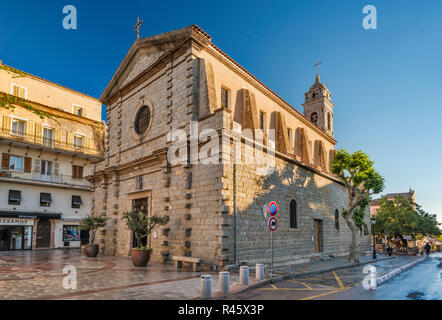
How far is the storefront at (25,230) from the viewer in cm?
2533

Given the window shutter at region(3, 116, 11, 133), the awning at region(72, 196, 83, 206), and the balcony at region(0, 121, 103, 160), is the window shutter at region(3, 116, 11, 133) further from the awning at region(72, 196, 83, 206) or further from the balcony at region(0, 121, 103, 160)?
the awning at region(72, 196, 83, 206)

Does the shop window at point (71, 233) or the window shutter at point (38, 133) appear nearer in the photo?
the window shutter at point (38, 133)

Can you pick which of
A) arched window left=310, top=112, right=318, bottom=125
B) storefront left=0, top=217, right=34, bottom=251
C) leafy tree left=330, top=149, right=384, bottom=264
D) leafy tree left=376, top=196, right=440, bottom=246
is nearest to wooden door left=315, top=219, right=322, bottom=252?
leafy tree left=330, top=149, right=384, bottom=264

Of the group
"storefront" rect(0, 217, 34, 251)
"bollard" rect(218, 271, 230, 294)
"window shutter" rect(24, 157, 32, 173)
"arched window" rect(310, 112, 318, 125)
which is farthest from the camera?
"arched window" rect(310, 112, 318, 125)

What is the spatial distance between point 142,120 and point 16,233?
15.9 meters

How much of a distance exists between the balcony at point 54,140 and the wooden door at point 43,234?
642 centimetres

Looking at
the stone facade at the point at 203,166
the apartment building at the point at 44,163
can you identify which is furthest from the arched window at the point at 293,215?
the apartment building at the point at 44,163

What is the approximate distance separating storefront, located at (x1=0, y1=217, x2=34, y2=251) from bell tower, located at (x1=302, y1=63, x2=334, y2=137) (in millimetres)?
28707

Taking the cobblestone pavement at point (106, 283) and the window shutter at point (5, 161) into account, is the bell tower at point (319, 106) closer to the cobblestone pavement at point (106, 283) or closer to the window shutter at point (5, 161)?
the cobblestone pavement at point (106, 283)

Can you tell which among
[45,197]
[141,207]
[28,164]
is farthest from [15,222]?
[141,207]

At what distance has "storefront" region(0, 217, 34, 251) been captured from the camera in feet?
83.1

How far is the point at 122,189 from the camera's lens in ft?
65.8

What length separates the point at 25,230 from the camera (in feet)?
87.1
